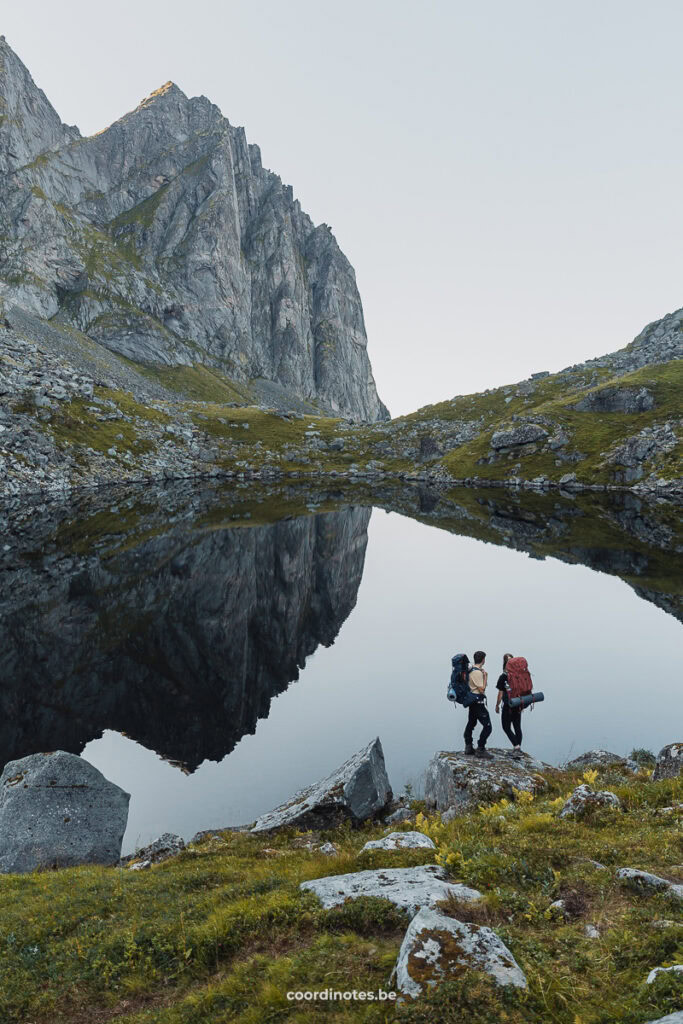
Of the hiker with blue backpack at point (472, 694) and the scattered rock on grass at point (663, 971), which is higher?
the scattered rock on grass at point (663, 971)

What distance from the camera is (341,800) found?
50.8 ft

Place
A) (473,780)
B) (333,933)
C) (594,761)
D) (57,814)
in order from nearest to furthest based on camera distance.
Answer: (333,933), (473,780), (57,814), (594,761)

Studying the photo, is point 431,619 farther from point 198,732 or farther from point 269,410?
point 269,410

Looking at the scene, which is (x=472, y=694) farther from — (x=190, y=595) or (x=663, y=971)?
(x=190, y=595)

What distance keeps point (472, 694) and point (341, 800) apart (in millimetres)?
5785

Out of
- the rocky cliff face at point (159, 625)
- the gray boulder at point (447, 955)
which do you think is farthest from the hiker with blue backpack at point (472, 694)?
the rocky cliff face at point (159, 625)

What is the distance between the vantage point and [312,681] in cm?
2834

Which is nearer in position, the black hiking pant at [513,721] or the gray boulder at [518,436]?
the black hiking pant at [513,721]

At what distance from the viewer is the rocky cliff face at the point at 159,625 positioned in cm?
2347

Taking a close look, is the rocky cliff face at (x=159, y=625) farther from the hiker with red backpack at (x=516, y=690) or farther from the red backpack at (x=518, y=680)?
the red backpack at (x=518, y=680)

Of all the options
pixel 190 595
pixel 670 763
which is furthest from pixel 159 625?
pixel 670 763

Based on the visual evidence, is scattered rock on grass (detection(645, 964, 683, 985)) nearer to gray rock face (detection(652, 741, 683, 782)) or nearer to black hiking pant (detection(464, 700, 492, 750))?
gray rock face (detection(652, 741, 683, 782))

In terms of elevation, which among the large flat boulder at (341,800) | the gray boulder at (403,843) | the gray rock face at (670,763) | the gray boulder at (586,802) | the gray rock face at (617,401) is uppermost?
the gray rock face at (617,401)

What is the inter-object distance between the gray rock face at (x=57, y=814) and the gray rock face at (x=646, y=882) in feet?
48.5
